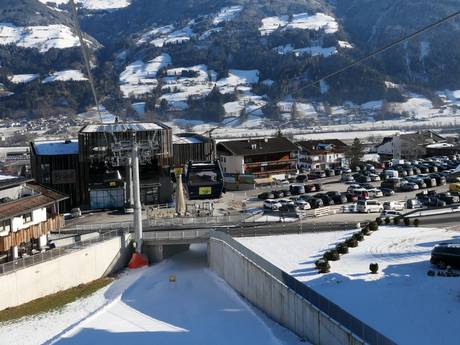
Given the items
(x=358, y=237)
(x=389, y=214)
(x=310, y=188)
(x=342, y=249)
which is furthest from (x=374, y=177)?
(x=342, y=249)

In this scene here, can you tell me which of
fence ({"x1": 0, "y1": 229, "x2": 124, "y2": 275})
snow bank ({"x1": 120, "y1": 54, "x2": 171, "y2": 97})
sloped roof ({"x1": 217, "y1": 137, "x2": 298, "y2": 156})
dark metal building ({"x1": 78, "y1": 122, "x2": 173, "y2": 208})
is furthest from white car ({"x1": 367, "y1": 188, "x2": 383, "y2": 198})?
snow bank ({"x1": 120, "y1": 54, "x2": 171, "y2": 97})

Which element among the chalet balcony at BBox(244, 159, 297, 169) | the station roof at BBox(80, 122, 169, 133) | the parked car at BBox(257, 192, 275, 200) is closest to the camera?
the parked car at BBox(257, 192, 275, 200)

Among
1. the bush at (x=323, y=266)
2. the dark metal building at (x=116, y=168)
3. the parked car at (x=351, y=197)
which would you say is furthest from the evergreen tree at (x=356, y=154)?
the bush at (x=323, y=266)

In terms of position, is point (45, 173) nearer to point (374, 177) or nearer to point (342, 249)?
point (374, 177)

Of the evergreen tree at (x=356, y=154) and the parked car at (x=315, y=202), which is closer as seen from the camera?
the parked car at (x=315, y=202)

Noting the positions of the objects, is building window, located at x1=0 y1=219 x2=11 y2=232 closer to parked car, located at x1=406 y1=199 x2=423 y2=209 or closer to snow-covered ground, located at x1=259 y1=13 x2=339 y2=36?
parked car, located at x1=406 y1=199 x2=423 y2=209

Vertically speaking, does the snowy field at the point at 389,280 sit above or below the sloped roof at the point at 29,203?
below

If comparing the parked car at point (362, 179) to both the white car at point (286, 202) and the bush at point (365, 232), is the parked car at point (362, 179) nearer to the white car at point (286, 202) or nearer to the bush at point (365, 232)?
the white car at point (286, 202)
